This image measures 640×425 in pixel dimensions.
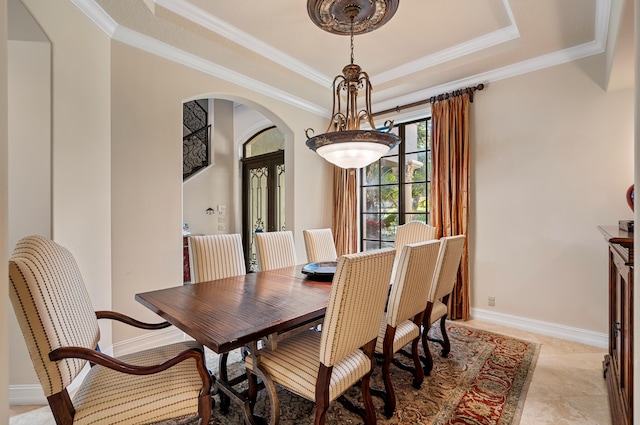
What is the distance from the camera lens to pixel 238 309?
62.4 inches

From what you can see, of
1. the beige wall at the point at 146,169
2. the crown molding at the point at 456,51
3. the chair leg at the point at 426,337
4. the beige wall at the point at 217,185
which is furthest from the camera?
the beige wall at the point at 217,185

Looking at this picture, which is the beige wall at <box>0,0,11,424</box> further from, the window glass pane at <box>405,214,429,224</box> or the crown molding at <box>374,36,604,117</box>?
the window glass pane at <box>405,214,429,224</box>

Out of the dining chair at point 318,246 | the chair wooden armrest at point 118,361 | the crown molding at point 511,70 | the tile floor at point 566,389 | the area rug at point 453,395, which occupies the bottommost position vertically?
the tile floor at point 566,389

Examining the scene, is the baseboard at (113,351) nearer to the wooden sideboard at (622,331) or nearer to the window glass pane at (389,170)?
the wooden sideboard at (622,331)

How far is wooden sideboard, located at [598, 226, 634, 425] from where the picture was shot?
1301 mm

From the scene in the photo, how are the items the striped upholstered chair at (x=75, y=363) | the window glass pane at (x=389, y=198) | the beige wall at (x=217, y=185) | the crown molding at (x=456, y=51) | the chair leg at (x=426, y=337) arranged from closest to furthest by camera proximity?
1. the striped upholstered chair at (x=75, y=363)
2. the chair leg at (x=426, y=337)
3. the crown molding at (x=456, y=51)
4. the window glass pane at (x=389, y=198)
5. the beige wall at (x=217, y=185)

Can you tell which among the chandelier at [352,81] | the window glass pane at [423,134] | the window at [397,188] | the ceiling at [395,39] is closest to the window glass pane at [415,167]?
the window at [397,188]

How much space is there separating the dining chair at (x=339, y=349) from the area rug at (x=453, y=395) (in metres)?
0.30

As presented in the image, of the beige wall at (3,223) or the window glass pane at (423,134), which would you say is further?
the window glass pane at (423,134)

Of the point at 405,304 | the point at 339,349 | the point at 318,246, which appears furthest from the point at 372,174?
the point at 339,349

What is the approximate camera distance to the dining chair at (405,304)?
5.78ft

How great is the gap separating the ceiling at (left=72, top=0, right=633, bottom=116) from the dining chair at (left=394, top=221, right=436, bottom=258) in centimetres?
172

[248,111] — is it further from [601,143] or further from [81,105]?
[601,143]

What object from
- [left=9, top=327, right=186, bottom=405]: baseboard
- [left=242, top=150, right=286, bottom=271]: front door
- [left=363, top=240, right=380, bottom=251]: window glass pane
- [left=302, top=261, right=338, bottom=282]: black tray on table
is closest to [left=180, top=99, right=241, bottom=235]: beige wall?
[left=242, top=150, right=286, bottom=271]: front door
